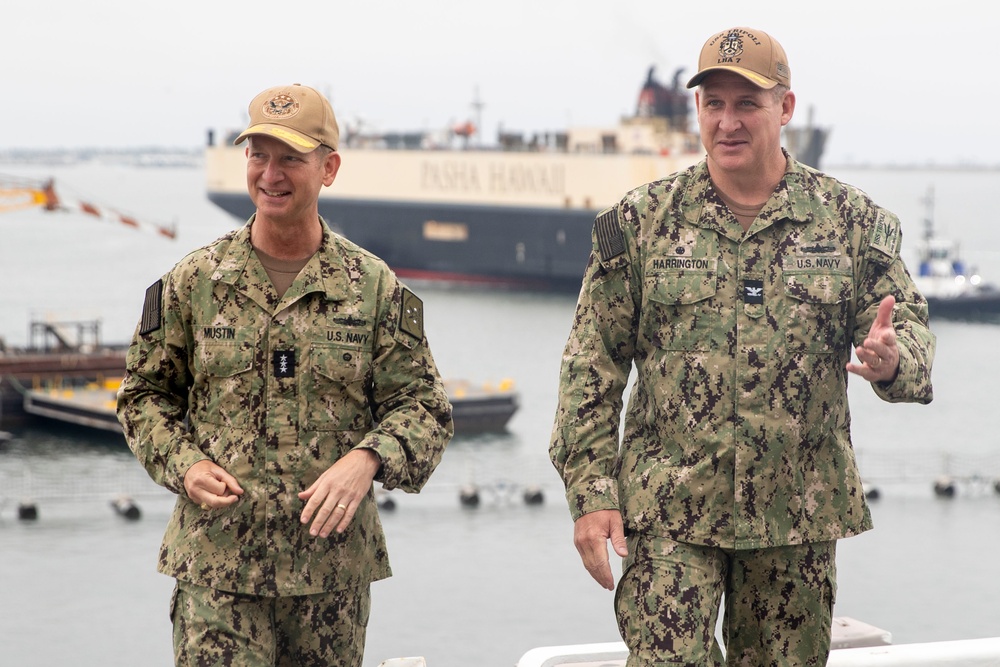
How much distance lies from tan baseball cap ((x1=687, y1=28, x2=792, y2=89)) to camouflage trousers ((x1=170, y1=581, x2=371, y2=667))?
1.45 meters

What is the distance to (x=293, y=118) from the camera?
3.16m

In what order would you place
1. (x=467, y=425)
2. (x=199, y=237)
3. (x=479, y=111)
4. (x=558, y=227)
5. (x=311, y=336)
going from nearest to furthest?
(x=311, y=336), (x=467, y=425), (x=558, y=227), (x=479, y=111), (x=199, y=237)

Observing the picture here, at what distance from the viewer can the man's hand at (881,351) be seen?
2.94 meters

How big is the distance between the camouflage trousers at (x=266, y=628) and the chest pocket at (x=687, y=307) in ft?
3.10

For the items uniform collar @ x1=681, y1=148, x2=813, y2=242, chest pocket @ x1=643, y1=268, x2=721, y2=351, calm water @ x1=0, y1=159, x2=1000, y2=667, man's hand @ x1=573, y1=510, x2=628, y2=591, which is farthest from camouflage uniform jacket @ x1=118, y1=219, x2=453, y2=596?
calm water @ x1=0, y1=159, x2=1000, y2=667

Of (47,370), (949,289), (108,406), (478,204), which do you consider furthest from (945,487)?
(478,204)

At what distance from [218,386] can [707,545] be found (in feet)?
3.80

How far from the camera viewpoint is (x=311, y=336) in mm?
3195

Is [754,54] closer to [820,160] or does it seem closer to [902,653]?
[902,653]

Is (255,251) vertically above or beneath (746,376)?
above

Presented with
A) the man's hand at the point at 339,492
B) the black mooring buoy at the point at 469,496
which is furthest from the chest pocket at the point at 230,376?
the black mooring buoy at the point at 469,496

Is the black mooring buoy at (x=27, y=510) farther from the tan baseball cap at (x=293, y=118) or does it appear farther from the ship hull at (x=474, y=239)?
the ship hull at (x=474, y=239)

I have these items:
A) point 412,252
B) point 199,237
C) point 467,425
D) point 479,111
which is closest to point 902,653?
point 467,425

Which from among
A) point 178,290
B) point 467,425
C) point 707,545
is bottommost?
point 467,425
